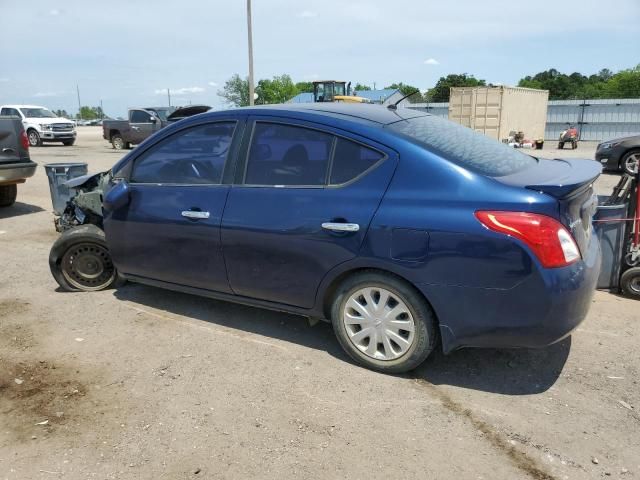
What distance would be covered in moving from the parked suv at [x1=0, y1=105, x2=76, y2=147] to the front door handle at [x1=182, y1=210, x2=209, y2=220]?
24520 mm

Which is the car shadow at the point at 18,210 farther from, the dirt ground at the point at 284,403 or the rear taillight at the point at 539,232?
the rear taillight at the point at 539,232

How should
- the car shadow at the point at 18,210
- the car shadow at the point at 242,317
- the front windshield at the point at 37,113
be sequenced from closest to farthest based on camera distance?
the car shadow at the point at 242,317 < the car shadow at the point at 18,210 < the front windshield at the point at 37,113

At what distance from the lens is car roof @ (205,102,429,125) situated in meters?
3.51

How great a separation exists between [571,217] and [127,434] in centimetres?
271

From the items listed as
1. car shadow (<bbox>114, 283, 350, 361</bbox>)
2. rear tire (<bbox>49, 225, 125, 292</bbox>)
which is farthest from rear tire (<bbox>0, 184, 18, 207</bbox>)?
car shadow (<bbox>114, 283, 350, 361</bbox>)

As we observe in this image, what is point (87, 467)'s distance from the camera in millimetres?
2572

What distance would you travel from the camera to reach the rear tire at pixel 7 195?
29.4 ft

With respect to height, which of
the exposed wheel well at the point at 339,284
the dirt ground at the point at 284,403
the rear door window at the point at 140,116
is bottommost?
the dirt ground at the point at 284,403

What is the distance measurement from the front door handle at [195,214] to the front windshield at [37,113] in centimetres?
2532

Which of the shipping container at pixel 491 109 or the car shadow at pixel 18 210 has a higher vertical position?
the shipping container at pixel 491 109

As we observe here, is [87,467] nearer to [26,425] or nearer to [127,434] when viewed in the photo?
[127,434]

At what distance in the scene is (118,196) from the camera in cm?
421

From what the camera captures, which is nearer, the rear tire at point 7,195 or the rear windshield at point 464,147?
the rear windshield at point 464,147

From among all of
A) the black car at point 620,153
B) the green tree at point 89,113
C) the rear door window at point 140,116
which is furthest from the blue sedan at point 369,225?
the green tree at point 89,113
